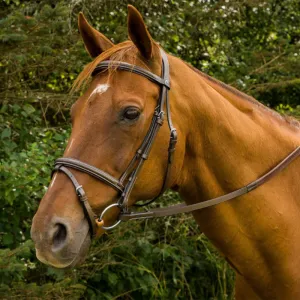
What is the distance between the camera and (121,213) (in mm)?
2713

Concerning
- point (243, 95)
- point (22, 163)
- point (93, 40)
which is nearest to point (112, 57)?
point (93, 40)

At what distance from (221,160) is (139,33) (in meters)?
0.70

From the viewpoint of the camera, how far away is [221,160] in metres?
2.96

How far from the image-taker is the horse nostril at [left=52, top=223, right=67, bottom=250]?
2.49 m

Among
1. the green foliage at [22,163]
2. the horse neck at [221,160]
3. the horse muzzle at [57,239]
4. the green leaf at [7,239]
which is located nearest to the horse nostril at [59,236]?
the horse muzzle at [57,239]

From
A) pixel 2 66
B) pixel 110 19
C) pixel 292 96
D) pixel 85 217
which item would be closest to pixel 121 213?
pixel 85 217

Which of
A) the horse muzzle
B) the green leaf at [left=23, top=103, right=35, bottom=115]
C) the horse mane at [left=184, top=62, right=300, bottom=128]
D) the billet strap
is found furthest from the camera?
the green leaf at [left=23, top=103, right=35, bottom=115]

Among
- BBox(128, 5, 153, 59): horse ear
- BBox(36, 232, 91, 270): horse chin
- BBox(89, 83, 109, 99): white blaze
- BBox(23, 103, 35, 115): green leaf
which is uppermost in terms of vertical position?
BBox(128, 5, 153, 59): horse ear

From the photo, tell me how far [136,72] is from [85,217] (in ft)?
2.21

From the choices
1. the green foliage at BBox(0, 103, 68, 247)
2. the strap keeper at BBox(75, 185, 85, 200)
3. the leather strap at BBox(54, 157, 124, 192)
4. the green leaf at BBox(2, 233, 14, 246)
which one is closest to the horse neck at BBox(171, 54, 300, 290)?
the leather strap at BBox(54, 157, 124, 192)

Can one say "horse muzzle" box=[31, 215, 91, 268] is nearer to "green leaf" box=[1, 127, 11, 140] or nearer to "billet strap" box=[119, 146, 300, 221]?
"billet strap" box=[119, 146, 300, 221]

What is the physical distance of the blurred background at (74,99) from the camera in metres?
4.34

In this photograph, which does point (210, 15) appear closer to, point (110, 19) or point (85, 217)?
point (110, 19)

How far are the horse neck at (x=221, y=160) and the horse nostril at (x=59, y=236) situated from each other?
0.65 meters
